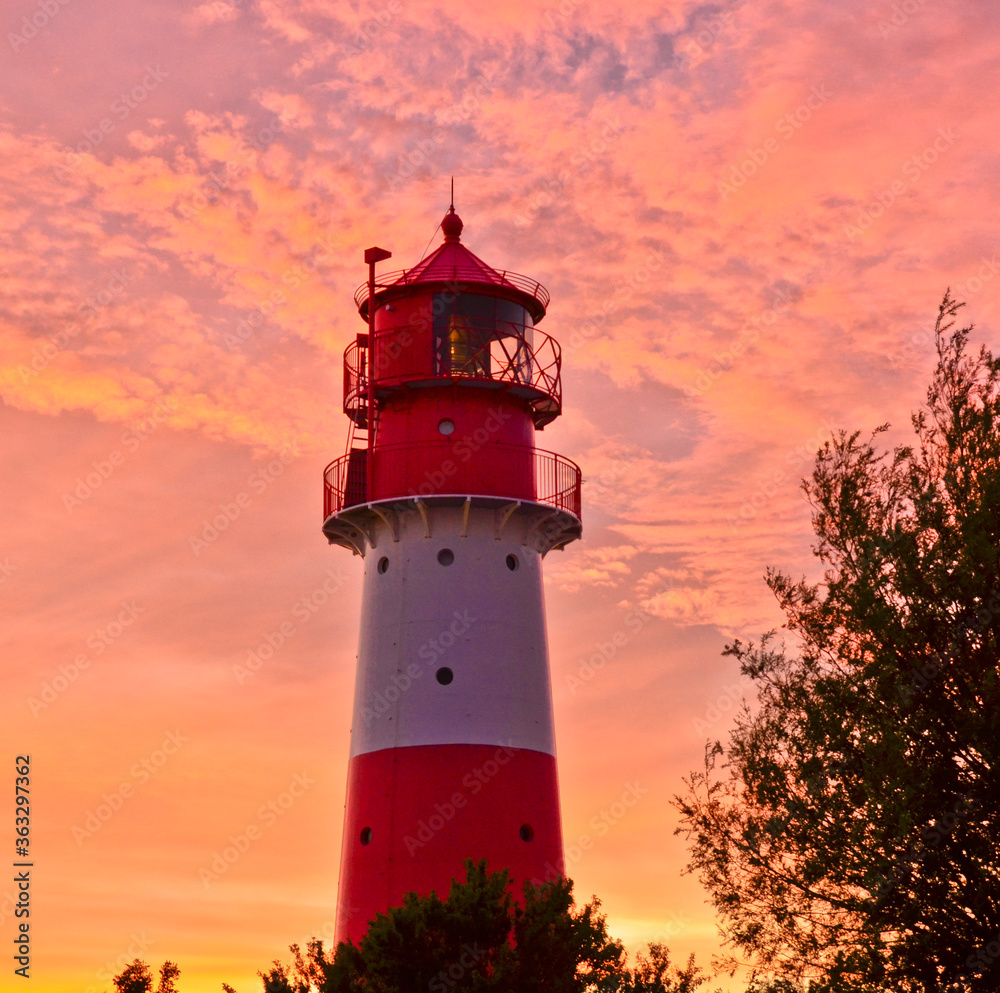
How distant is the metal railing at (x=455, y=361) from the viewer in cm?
2988

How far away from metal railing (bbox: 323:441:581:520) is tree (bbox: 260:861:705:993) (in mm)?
9270

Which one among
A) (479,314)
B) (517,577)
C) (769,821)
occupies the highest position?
(479,314)

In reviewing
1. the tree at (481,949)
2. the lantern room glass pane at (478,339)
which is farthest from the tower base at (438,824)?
the lantern room glass pane at (478,339)

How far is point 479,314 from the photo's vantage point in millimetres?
30469

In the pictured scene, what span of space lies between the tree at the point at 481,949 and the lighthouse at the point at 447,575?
4475 mm

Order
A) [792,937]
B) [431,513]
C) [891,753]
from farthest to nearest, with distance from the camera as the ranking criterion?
[431,513], [792,937], [891,753]

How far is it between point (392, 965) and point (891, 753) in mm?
8109

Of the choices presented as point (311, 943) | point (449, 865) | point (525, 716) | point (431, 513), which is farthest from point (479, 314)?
point (311, 943)

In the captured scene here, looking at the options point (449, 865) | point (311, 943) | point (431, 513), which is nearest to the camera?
point (311, 943)

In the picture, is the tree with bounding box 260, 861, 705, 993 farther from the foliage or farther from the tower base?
the tower base

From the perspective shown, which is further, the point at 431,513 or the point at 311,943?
the point at 431,513

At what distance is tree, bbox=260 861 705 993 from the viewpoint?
20.6 meters

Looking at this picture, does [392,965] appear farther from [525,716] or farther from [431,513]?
[431,513]

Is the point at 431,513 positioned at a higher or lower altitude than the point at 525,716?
higher
